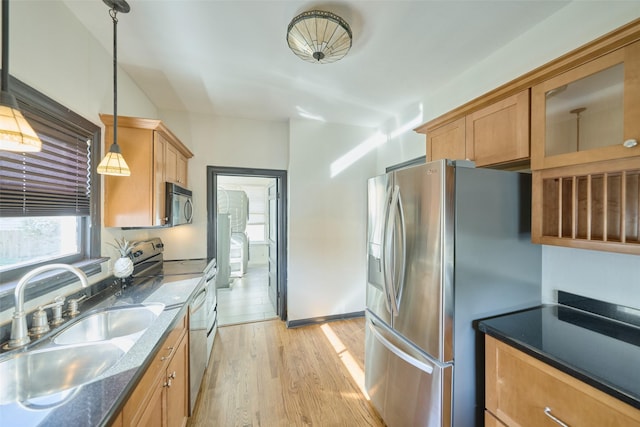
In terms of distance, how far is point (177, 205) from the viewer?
7.91ft

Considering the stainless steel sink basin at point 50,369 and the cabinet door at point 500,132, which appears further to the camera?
the cabinet door at point 500,132

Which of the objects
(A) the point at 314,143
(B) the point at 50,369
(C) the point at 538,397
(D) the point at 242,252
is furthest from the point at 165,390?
(D) the point at 242,252

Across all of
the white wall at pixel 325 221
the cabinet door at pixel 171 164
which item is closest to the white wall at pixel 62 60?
the cabinet door at pixel 171 164

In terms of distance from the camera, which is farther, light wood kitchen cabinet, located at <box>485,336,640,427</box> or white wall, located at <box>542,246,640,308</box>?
white wall, located at <box>542,246,640,308</box>

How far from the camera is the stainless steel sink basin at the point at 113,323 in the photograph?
4.23 ft

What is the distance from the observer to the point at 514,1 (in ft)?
4.74

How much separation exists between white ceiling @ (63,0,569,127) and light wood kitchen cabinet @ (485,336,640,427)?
196 centimetres

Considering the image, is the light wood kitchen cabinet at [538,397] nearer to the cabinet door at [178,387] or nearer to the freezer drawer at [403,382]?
the freezer drawer at [403,382]

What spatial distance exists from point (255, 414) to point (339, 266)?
6.34 feet

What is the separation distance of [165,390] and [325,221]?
244 centimetres

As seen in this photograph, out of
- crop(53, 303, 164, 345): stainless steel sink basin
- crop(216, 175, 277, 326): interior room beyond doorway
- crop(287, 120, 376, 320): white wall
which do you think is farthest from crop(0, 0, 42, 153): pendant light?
crop(216, 175, 277, 326): interior room beyond doorway

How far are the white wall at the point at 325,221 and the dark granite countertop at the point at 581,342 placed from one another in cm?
220

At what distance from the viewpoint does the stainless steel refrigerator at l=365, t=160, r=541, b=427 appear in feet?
4.28

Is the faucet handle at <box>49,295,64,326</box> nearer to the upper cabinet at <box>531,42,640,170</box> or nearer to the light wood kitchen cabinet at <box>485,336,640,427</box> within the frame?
the light wood kitchen cabinet at <box>485,336,640,427</box>
